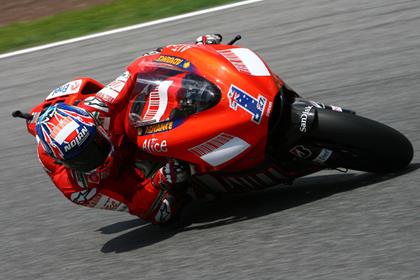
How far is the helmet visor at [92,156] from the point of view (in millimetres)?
4555

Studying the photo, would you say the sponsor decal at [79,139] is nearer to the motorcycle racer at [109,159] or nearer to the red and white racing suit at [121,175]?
Result: the motorcycle racer at [109,159]

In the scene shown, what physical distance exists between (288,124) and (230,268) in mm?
830

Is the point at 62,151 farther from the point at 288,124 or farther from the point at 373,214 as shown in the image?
the point at 373,214

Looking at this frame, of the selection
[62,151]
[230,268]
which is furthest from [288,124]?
[62,151]

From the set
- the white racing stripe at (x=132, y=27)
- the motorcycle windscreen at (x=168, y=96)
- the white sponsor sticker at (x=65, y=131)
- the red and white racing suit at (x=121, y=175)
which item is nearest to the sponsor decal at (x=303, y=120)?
the motorcycle windscreen at (x=168, y=96)

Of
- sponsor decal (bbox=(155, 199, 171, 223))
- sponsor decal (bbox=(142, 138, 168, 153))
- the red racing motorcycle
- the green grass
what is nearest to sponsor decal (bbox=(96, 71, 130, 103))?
the red racing motorcycle

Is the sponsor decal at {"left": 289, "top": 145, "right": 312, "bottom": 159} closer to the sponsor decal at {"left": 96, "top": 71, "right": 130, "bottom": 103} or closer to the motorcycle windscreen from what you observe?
the motorcycle windscreen

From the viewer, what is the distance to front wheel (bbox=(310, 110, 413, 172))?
14.7 ft

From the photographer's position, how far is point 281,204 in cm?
491

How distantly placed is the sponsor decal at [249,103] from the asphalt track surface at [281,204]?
25.4 inches

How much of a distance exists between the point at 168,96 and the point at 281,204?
37.2 inches

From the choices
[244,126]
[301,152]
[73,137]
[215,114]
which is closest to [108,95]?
[73,137]

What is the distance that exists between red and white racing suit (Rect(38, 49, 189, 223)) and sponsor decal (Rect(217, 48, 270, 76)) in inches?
18.1

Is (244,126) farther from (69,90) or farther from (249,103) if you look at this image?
(69,90)
